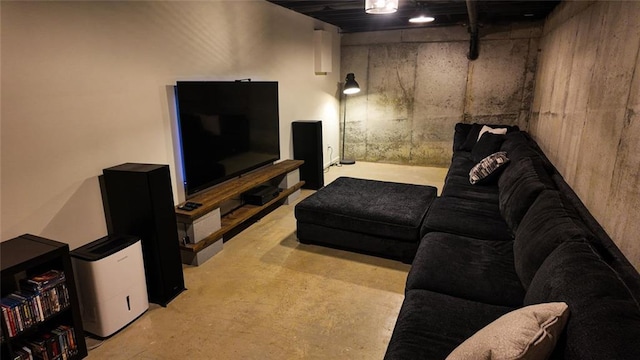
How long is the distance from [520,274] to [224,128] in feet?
8.75

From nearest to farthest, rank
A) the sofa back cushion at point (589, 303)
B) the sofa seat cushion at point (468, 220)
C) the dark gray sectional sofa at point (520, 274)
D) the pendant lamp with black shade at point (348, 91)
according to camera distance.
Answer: the sofa back cushion at point (589, 303)
the dark gray sectional sofa at point (520, 274)
the sofa seat cushion at point (468, 220)
the pendant lamp with black shade at point (348, 91)

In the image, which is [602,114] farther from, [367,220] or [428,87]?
[428,87]

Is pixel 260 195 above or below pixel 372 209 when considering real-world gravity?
below

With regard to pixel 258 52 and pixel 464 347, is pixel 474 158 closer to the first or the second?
pixel 258 52

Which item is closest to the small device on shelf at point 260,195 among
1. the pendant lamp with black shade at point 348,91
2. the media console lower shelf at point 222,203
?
the media console lower shelf at point 222,203

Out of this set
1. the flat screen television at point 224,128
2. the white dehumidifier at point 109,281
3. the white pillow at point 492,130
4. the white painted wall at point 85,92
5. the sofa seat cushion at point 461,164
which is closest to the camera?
the white painted wall at point 85,92

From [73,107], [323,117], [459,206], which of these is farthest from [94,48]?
[323,117]

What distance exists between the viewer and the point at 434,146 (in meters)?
6.42

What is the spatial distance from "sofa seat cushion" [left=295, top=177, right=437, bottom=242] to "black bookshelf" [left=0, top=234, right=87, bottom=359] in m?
1.79

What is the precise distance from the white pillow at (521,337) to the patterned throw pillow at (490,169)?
251 centimetres

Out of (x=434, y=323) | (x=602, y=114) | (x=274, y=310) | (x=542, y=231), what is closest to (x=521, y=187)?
(x=602, y=114)

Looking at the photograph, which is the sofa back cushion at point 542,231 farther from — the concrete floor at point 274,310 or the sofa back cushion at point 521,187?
the concrete floor at point 274,310

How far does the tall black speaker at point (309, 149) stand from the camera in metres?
4.90

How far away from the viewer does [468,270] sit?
204 centimetres
